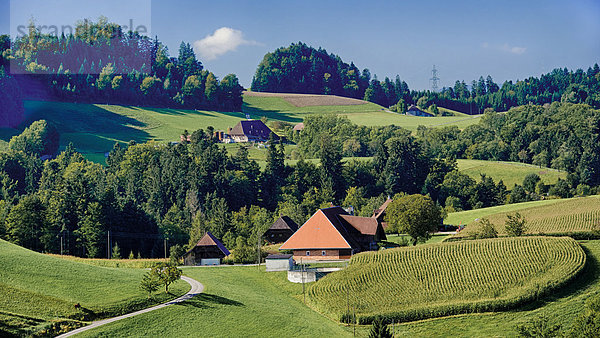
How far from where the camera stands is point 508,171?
11625cm

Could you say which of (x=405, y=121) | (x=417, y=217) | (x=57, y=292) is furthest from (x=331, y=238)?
(x=405, y=121)

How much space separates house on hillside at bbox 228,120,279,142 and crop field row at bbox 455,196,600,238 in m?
71.3

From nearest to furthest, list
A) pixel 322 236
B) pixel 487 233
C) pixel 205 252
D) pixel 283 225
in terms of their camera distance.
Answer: pixel 487 233
pixel 322 236
pixel 205 252
pixel 283 225

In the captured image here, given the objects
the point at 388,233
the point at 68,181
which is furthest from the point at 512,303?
the point at 68,181

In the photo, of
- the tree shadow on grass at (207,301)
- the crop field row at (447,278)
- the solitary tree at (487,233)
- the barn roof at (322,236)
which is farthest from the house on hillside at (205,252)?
the solitary tree at (487,233)

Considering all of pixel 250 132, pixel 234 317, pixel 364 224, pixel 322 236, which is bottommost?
pixel 234 317

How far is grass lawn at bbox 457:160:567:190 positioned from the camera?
4425 inches

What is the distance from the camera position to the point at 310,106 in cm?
18775

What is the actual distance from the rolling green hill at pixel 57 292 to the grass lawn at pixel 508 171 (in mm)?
77813

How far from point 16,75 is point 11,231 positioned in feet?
268

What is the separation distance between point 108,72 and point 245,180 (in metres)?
70.6

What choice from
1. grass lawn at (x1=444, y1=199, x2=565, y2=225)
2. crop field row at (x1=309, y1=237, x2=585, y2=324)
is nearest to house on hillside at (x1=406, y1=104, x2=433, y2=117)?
grass lawn at (x1=444, y1=199, x2=565, y2=225)

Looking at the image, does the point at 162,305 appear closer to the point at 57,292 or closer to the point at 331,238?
the point at 57,292

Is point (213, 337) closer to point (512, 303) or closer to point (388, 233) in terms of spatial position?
point (512, 303)
